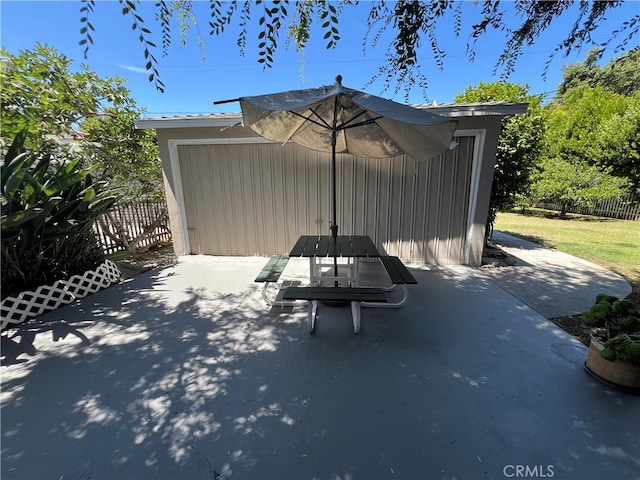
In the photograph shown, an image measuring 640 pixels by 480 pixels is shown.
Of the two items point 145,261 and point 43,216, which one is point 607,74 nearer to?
point 43,216

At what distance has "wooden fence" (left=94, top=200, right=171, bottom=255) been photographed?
5966mm

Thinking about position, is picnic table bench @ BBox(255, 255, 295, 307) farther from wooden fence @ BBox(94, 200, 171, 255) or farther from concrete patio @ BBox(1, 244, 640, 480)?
wooden fence @ BBox(94, 200, 171, 255)

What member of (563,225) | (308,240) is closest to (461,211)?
(308,240)

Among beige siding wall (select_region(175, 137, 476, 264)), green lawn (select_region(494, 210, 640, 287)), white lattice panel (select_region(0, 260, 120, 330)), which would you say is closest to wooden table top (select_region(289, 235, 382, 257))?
beige siding wall (select_region(175, 137, 476, 264))

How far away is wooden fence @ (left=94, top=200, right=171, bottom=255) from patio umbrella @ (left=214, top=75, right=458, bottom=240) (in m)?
4.55

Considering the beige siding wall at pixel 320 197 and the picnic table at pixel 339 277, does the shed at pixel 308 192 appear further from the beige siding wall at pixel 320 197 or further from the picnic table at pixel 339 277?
the picnic table at pixel 339 277

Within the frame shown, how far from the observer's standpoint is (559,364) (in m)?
2.47

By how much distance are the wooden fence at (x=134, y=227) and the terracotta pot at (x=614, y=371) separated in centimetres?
772

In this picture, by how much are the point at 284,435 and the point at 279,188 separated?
4409 millimetres

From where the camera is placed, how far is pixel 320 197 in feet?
17.7

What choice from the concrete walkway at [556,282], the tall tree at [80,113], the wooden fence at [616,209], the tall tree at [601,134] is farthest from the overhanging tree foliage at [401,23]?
the wooden fence at [616,209]

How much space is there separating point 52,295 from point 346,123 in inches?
174

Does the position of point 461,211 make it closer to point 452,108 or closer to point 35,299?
point 452,108

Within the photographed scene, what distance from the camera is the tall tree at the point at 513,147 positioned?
591 centimetres
